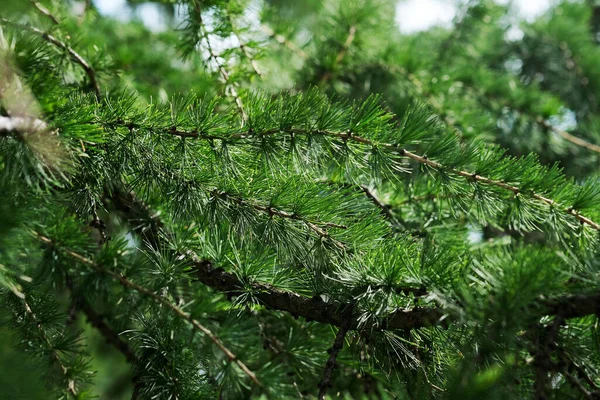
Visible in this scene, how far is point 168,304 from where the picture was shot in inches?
23.5

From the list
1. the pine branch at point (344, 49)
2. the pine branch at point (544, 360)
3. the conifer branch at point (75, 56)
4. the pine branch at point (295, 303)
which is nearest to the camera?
the pine branch at point (544, 360)

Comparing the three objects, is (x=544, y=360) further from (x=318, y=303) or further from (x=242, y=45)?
(x=242, y=45)

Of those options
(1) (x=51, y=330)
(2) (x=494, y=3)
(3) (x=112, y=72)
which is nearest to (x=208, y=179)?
(1) (x=51, y=330)

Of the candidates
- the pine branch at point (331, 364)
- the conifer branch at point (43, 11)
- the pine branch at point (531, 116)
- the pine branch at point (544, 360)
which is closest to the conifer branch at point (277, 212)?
the pine branch at point (331, 364)

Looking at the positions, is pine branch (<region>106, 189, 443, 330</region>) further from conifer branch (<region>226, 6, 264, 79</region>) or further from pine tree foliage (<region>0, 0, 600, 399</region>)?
conifer branch (<region>226, 6, 264, 79</region>)

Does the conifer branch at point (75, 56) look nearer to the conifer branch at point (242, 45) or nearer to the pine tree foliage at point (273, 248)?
the pine tree foliage at point (273, 248)

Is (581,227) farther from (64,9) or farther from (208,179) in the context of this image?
(64,9)

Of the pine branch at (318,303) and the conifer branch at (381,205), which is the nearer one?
the pine branch at (318,303)

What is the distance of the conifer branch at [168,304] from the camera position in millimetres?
584

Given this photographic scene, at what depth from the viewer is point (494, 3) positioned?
157 cm

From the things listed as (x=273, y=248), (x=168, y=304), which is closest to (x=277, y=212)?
(x=273, y=248)

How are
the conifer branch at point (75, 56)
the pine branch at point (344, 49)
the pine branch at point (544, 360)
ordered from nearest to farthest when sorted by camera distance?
1. the pine branch at point (544, 360)
2. the conifer branch at point (75, 56)
3. the pine branch at point (344, 49)

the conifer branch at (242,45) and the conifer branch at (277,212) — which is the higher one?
the conifer branch at (242,45)

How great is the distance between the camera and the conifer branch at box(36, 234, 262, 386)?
58 centimetres
